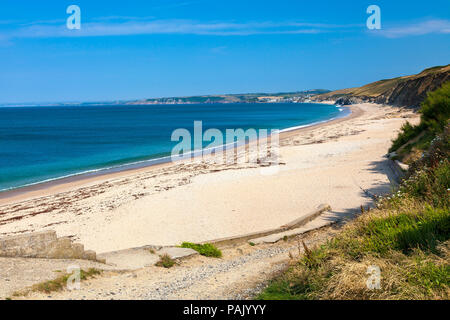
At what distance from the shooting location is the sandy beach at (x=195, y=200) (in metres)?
12.1

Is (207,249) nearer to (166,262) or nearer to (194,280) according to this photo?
(166,262)

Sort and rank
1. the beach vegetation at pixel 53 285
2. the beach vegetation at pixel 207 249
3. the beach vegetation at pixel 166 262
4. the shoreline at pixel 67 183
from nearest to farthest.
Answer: the beach vegetation at pixel 53 285 < the beach vegetation at pixel 166 262 < the beach vegetation at pixel 207 249 < the shoreline at pixel 67 183

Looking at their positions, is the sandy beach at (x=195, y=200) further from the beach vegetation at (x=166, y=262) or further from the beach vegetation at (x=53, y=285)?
the beach vegetation at (x=53, y=285)

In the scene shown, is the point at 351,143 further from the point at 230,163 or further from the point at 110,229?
the point at 110,229

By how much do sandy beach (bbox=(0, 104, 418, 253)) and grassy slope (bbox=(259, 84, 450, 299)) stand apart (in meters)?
4.48

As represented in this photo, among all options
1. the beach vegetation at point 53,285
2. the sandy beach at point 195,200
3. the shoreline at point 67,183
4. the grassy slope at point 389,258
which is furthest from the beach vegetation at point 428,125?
the shoreline at point 67,183

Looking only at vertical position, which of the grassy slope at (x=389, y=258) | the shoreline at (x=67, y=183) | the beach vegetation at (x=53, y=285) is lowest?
the shoreline at (x=67, y=183)

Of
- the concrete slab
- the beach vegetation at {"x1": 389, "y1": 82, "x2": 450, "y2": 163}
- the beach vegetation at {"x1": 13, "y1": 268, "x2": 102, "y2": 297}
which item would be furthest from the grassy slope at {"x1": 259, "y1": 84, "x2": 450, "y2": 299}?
the beach vegetation at {"x1": 389, "y1": 82, "x2": 450, "y2": 163}

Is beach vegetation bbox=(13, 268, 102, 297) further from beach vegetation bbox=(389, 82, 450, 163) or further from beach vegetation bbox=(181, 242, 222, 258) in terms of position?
beach vegetation bbox=(389, 82, 450, 163)

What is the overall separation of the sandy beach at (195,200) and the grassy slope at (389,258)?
448 centimetres

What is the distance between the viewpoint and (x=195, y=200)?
15.6 meters

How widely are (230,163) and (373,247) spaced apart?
1938 cm
